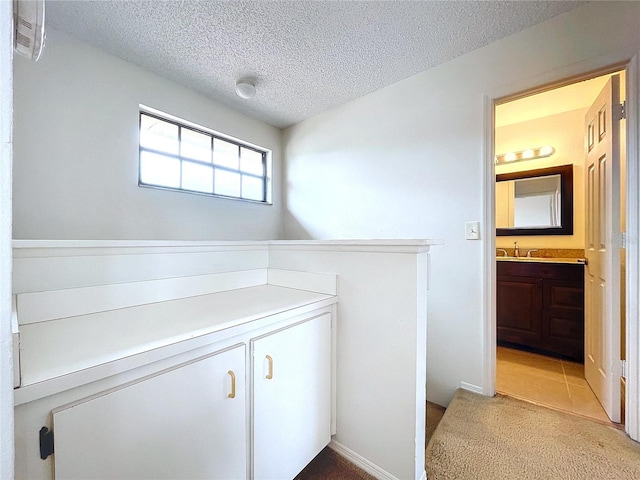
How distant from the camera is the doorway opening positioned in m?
1.79

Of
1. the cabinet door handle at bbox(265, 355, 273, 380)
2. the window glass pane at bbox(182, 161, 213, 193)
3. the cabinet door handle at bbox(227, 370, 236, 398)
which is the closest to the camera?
the cabinet door handle at bbox(227, 370, 236, 398)

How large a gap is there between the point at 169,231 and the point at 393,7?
6.90ft

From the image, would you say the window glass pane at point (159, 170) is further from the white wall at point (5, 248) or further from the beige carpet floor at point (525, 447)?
the beige carpet floor at point (525, 447)

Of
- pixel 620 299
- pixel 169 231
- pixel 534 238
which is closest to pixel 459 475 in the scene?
pixel 620 299

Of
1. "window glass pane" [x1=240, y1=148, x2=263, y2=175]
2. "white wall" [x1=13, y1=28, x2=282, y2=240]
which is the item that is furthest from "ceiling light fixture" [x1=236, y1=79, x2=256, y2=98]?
"window glass pane" [x1=240, y1=148, x2=263, y2=175]

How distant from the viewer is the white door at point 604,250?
4.66 feet

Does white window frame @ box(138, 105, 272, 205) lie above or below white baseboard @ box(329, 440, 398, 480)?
above

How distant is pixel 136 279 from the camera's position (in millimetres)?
1258

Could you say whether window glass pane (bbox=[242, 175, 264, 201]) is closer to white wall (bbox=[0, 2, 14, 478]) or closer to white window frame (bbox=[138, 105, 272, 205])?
white window frame (bbox=[138, 105, 272, 205])

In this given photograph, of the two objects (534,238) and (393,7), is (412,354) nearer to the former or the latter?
(393,7)

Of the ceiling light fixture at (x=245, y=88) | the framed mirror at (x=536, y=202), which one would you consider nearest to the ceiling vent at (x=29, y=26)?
the ceiling light fixture at (x=245, y=88)

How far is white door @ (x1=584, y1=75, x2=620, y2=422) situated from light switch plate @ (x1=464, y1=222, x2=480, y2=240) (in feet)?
2.14

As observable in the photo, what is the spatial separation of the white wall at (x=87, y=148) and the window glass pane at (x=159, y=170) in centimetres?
10

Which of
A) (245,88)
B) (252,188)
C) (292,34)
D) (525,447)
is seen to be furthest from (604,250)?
(252,188)
